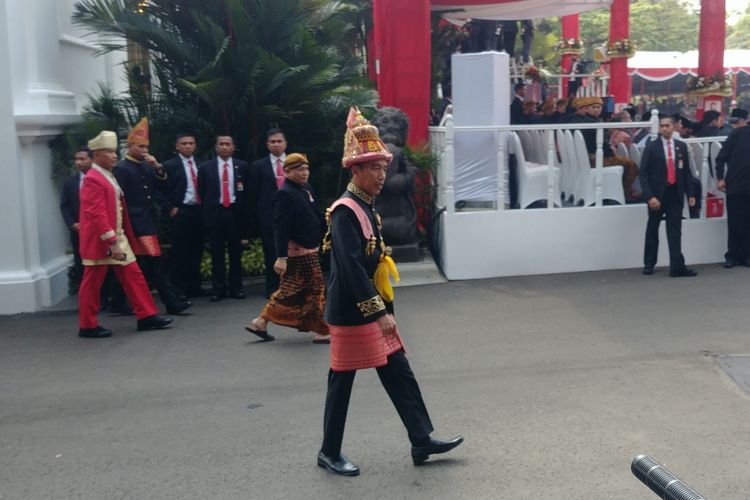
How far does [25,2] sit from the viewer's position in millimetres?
9695

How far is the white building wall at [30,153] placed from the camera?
9367 millimetres

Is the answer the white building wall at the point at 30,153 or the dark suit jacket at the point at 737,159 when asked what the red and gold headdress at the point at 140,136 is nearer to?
the white building wall at the point at 30,153

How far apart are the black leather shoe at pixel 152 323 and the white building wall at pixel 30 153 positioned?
169cm

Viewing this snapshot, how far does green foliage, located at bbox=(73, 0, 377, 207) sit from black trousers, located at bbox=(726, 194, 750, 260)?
4256 mm

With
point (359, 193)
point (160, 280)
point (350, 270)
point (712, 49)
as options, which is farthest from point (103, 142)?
point (712, 49)

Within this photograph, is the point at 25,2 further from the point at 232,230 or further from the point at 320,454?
the point at 320,454

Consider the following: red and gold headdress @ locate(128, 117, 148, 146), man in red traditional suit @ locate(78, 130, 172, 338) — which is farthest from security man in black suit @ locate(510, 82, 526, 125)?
man in red traditional suit @ locate(78, 130, 172, 338)

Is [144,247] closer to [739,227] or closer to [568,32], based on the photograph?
[739,227]

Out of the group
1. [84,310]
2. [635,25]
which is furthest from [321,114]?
[635,25]

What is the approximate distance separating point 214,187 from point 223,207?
0.23 metres

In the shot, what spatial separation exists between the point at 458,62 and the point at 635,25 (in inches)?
1605

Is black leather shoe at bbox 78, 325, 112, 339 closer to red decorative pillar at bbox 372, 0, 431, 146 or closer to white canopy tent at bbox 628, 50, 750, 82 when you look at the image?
red decorative pillar at bbox 372, 0, 431, 146

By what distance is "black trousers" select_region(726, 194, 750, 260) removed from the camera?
399 inches

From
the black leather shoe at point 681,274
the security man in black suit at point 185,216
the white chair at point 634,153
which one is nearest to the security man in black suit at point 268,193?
the security man in black suit at point 185,216
